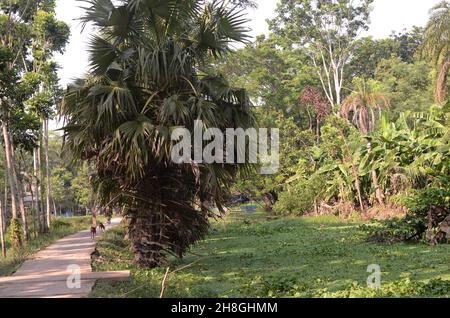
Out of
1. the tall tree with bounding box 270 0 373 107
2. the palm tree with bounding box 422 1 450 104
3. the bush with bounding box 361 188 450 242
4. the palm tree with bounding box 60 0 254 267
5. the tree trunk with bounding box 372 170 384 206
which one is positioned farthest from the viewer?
the tall tree with bounding box 270 0 373 107

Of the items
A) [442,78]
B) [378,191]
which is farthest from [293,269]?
[442,78]

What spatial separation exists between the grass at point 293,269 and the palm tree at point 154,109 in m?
1.12

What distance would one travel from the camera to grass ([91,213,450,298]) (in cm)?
759

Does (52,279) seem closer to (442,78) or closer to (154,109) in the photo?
(154,109)

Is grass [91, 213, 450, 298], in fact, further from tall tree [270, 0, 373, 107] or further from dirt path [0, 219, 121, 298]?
tall tree [270, 0, 373, 107]

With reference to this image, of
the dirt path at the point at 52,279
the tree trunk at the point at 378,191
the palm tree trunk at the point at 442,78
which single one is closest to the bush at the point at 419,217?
the tree trunk at the point at 378,191

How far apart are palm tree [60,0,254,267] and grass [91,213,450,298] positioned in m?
1.12

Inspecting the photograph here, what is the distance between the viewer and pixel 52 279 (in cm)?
887

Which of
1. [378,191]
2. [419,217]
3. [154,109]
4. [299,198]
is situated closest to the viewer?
[154,109]

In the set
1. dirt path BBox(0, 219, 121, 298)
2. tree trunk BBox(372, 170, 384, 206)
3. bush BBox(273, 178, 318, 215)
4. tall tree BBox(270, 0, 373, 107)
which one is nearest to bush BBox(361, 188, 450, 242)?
tree trunk BBox(372, 170, 384, 206)

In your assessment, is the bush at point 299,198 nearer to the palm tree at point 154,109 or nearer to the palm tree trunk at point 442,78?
the palm tree trunk at point 442,78

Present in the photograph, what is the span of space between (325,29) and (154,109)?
1170 inches

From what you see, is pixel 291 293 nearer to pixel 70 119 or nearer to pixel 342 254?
pixel 342 254

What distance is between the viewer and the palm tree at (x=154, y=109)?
9773 millimetres
